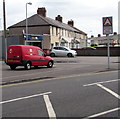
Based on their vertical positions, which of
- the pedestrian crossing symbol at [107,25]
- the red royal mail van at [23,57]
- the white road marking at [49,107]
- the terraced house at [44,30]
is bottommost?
the white road marking at [49,107]

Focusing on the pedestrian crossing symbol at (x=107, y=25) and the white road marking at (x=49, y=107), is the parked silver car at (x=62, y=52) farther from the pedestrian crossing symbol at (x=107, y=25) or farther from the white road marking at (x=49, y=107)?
the white road marking at (x=49, y=107)

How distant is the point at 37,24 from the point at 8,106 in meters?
48.7

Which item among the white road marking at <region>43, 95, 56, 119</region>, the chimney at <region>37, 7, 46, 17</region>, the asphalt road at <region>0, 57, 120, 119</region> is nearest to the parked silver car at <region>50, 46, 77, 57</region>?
the chimney at <region>37, 7, 46, 17</region>

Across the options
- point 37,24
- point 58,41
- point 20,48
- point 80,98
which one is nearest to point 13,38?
point 37,24

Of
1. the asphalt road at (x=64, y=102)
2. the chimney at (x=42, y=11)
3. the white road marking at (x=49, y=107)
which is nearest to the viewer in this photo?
the white road marking at (x=49, y=107)

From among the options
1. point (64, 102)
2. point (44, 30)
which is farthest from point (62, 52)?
point (64, 102)

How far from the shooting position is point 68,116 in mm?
5926

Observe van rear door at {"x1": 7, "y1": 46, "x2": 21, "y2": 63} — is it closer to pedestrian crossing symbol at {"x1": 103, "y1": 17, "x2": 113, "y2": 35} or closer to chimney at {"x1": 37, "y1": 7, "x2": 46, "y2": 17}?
pedestrian crossing symbol at {"x1": 103, "y1": 17, "x2": 113, "y2": 35}

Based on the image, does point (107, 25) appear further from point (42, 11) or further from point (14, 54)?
point (42, 11)

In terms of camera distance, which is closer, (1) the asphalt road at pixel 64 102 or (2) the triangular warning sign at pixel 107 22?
(1) the asphalt road at pixel 64 102

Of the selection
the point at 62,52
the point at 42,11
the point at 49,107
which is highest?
the point at 42,11

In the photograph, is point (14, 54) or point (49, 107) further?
point (14, 54)

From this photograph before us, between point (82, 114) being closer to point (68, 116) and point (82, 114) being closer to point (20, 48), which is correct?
point (68, 116)

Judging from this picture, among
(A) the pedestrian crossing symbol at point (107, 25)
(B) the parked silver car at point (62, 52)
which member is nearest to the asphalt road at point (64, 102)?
(A) the pedestrian crossing symbol at point (107, 25)
